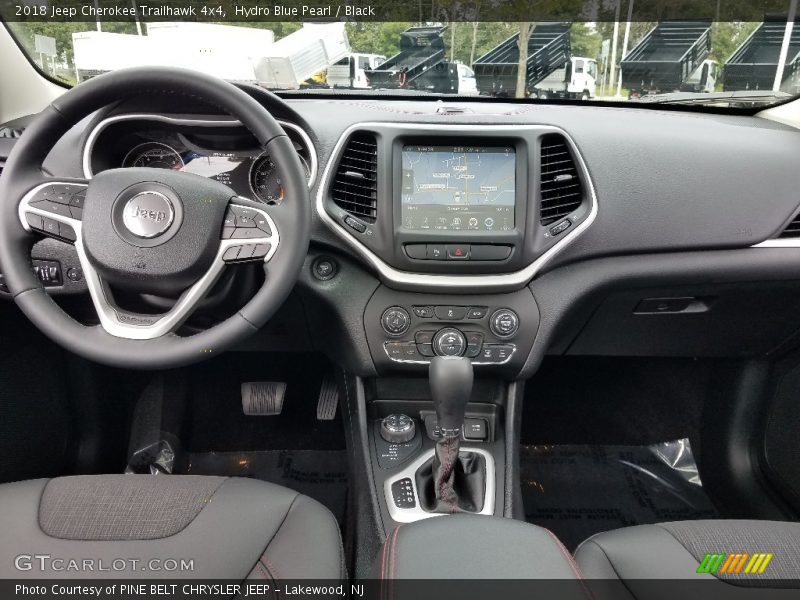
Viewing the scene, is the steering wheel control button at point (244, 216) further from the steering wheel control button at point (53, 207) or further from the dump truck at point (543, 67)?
the dump truck at point (543, 67)

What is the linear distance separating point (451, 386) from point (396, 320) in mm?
288

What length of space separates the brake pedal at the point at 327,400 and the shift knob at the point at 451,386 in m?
0.88

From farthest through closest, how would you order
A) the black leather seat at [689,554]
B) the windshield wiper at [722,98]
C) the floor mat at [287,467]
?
1. the floor mat at [287,467]
2. the windshield wiper at [722,98]
3. the black leather seat at [689,554]

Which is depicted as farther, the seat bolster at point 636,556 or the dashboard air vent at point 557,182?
the dashboard air vent at point 557,182

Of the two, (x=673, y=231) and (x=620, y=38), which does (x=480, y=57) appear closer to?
(x=620, y=38)

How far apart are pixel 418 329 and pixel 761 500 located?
1.25 meters

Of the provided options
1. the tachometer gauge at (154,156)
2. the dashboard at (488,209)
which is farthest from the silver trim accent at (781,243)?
the tachometer gauge at (154,156)

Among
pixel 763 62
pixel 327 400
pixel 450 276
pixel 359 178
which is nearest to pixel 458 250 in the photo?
pixel 450 276

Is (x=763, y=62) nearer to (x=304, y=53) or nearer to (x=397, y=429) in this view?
(x=304, y=53)

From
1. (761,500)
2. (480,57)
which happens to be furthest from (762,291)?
(480,57)

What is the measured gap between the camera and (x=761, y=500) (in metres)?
1.93

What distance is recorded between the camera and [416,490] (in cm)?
156

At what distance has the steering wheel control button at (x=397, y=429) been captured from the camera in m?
1.63

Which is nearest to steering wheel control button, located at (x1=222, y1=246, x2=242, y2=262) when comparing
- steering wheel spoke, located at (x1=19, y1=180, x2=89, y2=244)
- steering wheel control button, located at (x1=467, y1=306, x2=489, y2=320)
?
steering wheel spoke, located at (x1=19, y1=180, x2=89, y2=244)
